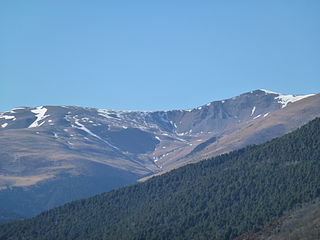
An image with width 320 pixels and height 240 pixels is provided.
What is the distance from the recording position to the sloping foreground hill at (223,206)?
141625mm

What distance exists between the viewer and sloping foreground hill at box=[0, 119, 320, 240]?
141625 millimetres

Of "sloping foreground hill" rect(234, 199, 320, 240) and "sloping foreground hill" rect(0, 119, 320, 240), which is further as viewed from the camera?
"sloping foreground hill" rect(0, 119, 320, 240)

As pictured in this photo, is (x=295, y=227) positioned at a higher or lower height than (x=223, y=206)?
lower

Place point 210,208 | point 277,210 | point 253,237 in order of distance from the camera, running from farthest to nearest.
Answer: point 210,208, point 277,210, point 253,237

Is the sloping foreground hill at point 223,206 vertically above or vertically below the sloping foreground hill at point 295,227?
above

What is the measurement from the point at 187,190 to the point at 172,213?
20.2 metres

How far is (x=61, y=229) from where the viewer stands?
18850cm

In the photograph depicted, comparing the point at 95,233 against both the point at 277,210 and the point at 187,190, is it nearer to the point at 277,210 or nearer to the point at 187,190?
the point at 187,190

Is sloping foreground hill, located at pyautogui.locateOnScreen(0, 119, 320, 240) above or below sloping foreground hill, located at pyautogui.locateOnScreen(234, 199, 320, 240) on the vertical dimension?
above

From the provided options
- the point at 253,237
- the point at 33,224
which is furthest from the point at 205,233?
the point at 33,224

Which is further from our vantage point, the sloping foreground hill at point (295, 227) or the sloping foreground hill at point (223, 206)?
the sloping foreground hill at point (223, 206)

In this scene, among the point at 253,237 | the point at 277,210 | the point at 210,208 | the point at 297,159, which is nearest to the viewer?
the point at 253,237

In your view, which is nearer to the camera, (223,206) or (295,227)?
(295,227)

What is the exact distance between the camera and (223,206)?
166m
